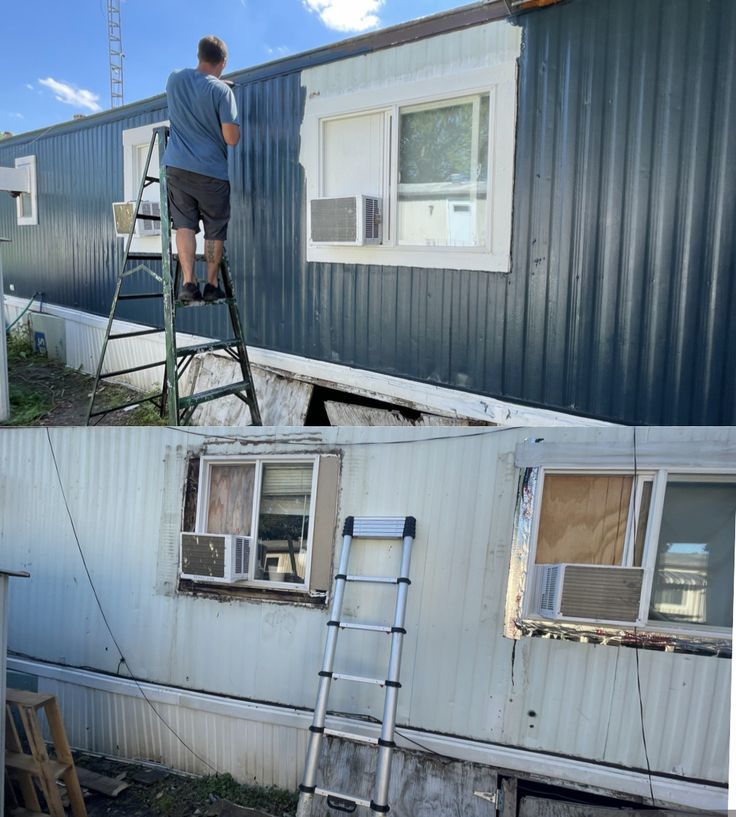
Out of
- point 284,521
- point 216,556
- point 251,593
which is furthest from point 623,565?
point 216,556

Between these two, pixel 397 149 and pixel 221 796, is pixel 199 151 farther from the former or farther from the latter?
pixel 221 796

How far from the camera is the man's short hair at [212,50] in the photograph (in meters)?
5.30

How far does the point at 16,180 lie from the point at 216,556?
8306mm

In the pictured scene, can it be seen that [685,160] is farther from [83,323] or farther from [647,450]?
[83,323]

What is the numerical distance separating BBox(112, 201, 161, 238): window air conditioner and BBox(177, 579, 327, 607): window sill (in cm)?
428

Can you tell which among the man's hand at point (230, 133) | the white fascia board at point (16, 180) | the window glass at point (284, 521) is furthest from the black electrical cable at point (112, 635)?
the white fascia board at point (16, 180)

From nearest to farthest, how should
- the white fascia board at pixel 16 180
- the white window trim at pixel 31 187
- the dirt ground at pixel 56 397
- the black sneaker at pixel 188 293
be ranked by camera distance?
the black sneaker at pixel 188 293 < the dirt ground at pixel 56 397 < the white fascia board at pixel 16 180 < the white window trim at pixel 31 187

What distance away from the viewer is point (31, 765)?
518 centimetres

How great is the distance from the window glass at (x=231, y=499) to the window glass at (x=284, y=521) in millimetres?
143

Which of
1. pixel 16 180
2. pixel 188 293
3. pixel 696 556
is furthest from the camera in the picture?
pixel 16 180

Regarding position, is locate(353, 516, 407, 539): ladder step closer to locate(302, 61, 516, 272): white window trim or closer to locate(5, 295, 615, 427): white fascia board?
locate(5, 295, 615, 427): white fascia board

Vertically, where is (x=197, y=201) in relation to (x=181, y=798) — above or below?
above

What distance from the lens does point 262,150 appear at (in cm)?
640

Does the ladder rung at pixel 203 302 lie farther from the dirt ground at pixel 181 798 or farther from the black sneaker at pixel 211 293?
the dirt ground at pixel 181 798
